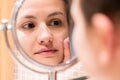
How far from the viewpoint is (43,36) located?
2.94ft

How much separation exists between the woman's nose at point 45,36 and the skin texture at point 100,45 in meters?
0.36

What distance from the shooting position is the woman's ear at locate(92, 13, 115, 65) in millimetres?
491

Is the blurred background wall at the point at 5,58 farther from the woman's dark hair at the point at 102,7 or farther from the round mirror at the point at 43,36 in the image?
the woman's dark hair at the point at 102,7

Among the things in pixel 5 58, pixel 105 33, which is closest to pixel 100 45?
pixel 105 33

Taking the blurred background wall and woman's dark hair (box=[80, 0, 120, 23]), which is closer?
woman's dark hair (box=[80, 0, 120, 23])

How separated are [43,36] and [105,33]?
1.39 ft

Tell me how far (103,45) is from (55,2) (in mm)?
433

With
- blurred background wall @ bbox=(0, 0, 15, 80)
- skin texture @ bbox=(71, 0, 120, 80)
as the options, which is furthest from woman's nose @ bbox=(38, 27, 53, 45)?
skin texture @ bbox=(71, 0, 120, 80)

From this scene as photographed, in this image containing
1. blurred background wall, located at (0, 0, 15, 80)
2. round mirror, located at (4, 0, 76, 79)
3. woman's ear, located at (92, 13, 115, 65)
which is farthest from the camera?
blurred background wall, located at (0, 0, 15, 80)

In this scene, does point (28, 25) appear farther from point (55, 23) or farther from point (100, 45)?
point (100, 45)

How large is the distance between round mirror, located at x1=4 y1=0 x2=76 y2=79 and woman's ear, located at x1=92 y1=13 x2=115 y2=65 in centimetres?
38

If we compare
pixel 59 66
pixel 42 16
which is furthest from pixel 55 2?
pixel 59 66

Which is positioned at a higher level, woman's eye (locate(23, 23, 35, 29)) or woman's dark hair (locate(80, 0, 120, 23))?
woman's eye (locate(23, 23, 35, 29))

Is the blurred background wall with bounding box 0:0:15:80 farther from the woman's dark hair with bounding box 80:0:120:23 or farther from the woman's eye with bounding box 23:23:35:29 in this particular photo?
the woman's dark hair with bounding box 80:0:120:23
